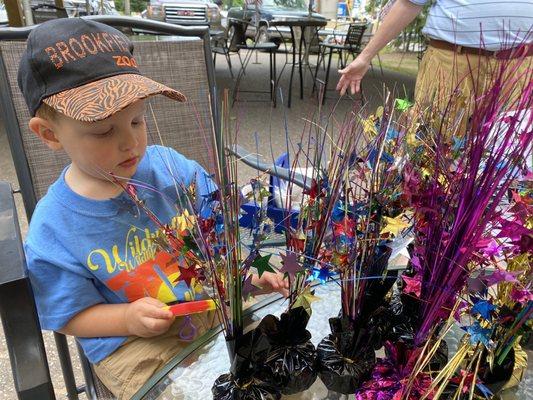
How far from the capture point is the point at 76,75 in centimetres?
87

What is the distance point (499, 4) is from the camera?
158 centimetres

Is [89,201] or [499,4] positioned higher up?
[499,4]

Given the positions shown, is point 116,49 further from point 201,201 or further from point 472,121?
point 472,121

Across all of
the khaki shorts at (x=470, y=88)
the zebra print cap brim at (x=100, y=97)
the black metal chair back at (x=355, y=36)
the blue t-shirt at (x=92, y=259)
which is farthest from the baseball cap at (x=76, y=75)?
the black metal chair back at (x=355, y=36)

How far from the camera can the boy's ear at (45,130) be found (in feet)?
2.97

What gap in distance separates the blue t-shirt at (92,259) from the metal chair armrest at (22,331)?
0.34 feet

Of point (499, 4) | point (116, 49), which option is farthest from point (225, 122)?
point (499, 4)

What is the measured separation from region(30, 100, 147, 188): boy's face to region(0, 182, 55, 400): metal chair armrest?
219 millimetres

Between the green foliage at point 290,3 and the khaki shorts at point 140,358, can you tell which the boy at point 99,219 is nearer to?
the khaki shorts at point 140,358

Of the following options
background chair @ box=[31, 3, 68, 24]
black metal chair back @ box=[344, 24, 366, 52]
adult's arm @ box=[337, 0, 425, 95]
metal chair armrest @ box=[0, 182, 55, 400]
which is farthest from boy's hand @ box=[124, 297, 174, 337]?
black metal chair back @ box=[344, 24, 366, 52]

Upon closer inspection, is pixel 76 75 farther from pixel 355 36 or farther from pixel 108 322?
pixel 355 36

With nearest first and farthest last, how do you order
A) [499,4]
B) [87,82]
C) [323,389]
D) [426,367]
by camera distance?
[426,367]
[323,389]
[87,82]
[499,4]

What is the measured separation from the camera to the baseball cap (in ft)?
2.72

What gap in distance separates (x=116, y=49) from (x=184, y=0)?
23.0 feet
